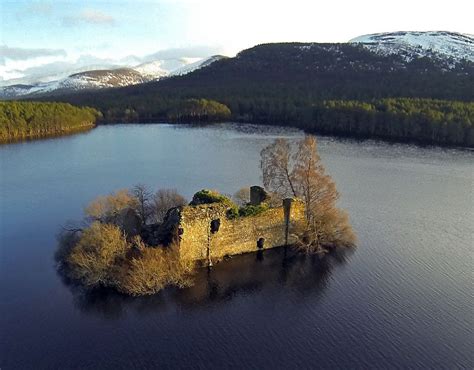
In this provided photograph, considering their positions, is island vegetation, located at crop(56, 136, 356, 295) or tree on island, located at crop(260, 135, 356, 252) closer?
island vegetation, located at crop(56, 136, 356, 295)

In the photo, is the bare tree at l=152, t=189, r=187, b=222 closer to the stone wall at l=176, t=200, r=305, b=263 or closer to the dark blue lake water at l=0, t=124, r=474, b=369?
the stone wall at l=176, t=200, r=305, b=263

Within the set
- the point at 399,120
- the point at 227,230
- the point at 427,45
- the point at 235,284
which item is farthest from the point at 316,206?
the point at 427,45

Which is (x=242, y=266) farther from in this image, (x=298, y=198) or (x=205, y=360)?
(x=205, y=360)

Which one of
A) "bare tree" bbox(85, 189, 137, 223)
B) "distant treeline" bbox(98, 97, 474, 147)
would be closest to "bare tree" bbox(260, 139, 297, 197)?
"bare tree" bbox(85, 189, 137, 223)

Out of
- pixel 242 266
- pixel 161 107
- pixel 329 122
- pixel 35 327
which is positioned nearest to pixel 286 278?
pixel 242 266

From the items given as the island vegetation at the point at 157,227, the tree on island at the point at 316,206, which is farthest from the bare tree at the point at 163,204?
the tree on island at the point at 316,206

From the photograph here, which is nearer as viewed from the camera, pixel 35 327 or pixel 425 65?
pixel 35 327

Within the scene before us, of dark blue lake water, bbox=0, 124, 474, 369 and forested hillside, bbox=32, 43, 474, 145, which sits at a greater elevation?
forested hillside, bbox=32, 43, 474, 145

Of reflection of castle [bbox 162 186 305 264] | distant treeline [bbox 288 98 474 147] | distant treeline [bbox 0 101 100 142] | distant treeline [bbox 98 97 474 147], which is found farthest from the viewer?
distant treeline [bbox 0 101 100 142]
